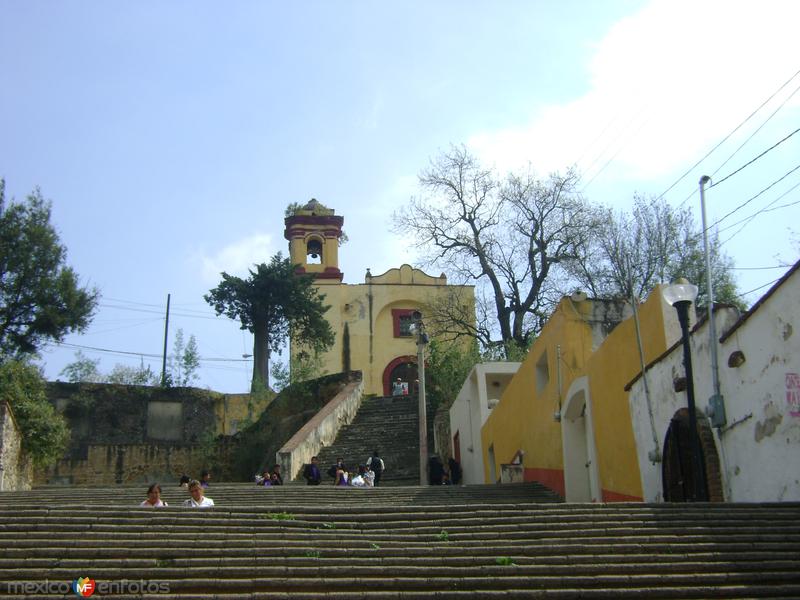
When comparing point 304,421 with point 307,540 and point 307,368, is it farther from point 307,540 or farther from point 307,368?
point 307,540

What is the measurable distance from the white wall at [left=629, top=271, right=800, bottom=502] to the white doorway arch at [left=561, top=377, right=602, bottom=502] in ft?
14.8

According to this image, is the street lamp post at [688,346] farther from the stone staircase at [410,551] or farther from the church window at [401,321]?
the church window at [401,321]

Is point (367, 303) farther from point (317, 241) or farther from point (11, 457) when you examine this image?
point (11, 457)

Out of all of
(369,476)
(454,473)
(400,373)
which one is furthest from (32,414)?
(400,373)

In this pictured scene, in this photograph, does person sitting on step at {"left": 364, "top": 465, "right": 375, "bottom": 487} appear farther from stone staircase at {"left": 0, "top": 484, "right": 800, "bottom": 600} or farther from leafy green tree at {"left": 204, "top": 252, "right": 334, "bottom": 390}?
leafy green tree at {"left": 204, "top": 252, "right": 334, "bottom": 390}

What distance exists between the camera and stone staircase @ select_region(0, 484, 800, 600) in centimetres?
688

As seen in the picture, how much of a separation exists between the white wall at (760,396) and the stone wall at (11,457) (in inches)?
554

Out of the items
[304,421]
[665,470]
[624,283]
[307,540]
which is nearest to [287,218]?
[304,421]

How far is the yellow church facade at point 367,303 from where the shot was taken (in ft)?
Answer: 123

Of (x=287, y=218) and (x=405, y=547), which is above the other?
(x=287, y=218)

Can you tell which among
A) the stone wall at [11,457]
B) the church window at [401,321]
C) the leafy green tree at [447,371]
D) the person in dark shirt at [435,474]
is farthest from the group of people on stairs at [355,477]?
the church window at [401,321]

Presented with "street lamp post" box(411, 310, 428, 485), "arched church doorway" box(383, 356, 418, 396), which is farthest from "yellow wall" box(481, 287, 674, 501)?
"arched church doorway" box(383, 356, 418, 396)

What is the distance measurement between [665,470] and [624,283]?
17679 mm

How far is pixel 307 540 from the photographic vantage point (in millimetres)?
8016
